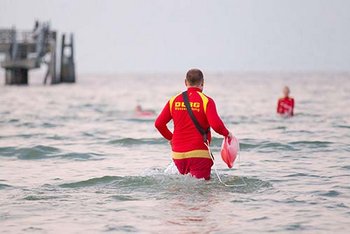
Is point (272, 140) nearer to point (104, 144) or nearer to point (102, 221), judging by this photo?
point (104, 144)

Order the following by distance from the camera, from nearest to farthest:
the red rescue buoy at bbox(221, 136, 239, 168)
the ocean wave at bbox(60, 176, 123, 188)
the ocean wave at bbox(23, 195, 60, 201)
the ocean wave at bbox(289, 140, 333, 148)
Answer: the ocean wave at bbox(23, 195, 60, 201)
the red rescue buoy at bbox(221, 136, 239, 168)
the ocean wave at bbox(60, 176, 123, 188)
the ocean wave at bbox(289, 140, 333, 148)

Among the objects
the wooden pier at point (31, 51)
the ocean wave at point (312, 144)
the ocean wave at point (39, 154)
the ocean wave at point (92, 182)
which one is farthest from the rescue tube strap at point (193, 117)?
the wooden pier at point (31, 51)

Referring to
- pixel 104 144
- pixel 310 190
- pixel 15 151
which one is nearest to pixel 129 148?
pixel 104 144

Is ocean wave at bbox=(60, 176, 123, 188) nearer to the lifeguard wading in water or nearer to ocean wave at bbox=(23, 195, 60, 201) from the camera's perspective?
ocean wave at bbox=(23, 195, 60, 201)

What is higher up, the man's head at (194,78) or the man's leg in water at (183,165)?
the man's head at (194,78)

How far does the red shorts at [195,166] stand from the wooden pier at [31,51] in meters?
44.8

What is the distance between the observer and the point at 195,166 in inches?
388

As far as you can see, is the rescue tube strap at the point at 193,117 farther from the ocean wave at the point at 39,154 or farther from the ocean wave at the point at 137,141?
the ocean wave at the point at 137,141

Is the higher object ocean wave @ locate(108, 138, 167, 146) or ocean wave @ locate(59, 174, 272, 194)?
ocean wave @ locate(59, 174, 272, 194)

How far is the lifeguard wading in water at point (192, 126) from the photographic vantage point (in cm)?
955

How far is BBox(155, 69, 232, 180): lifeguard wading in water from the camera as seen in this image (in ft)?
31.3

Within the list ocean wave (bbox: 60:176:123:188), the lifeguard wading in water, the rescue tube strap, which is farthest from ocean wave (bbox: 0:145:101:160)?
the rescue tube strap

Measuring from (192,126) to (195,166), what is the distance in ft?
1.59

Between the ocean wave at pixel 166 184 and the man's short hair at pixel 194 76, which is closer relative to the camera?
the man's short hair at pixel 194 76
